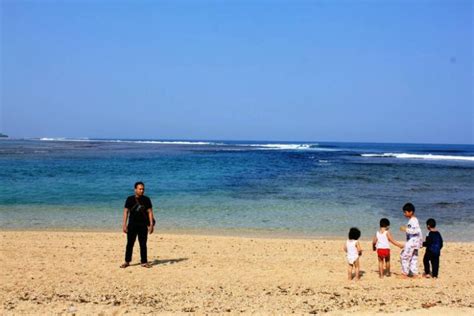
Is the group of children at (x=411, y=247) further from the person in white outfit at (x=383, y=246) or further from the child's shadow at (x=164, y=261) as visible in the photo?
the child's shadow at (x=164, y=261)

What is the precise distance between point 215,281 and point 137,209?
6.57 feet

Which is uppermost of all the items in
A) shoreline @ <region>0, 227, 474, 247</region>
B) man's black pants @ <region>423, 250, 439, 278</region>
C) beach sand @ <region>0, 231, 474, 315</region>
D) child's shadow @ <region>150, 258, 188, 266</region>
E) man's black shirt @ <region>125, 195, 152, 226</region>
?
man's black shirt @ <region>125, 195, 152, 226</region>

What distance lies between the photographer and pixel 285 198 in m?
20.8

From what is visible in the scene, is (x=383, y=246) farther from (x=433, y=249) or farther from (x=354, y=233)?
(x=433, y=249)

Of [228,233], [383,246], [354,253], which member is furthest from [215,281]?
[228,233]

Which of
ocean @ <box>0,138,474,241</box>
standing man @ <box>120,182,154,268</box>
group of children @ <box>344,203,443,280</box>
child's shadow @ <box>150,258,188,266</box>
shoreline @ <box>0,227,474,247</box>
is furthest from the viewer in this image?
ocean @ <box>0,138,474,241</box>

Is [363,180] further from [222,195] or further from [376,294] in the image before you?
[376,294]

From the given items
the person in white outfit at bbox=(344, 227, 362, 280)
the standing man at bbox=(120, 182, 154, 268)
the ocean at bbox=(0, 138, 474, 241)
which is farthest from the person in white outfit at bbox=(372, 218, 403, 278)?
the ocean at bbox=(0, 138, 474, 241)

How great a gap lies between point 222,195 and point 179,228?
303 inches

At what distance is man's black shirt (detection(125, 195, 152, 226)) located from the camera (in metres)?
8.68

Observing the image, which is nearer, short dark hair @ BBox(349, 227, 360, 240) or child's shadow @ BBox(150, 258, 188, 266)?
short dark hair @ BBox(349, 227, 360, 240)

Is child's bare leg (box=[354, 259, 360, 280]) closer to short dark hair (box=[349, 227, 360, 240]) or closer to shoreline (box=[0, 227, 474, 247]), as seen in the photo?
short dark hair (box=[349, 227, 360, 240])

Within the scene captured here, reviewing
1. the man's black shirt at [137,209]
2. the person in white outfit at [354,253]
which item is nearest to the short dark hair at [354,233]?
the person in white outfit at [354,253]

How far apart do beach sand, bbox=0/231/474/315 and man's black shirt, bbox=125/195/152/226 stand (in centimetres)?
89
